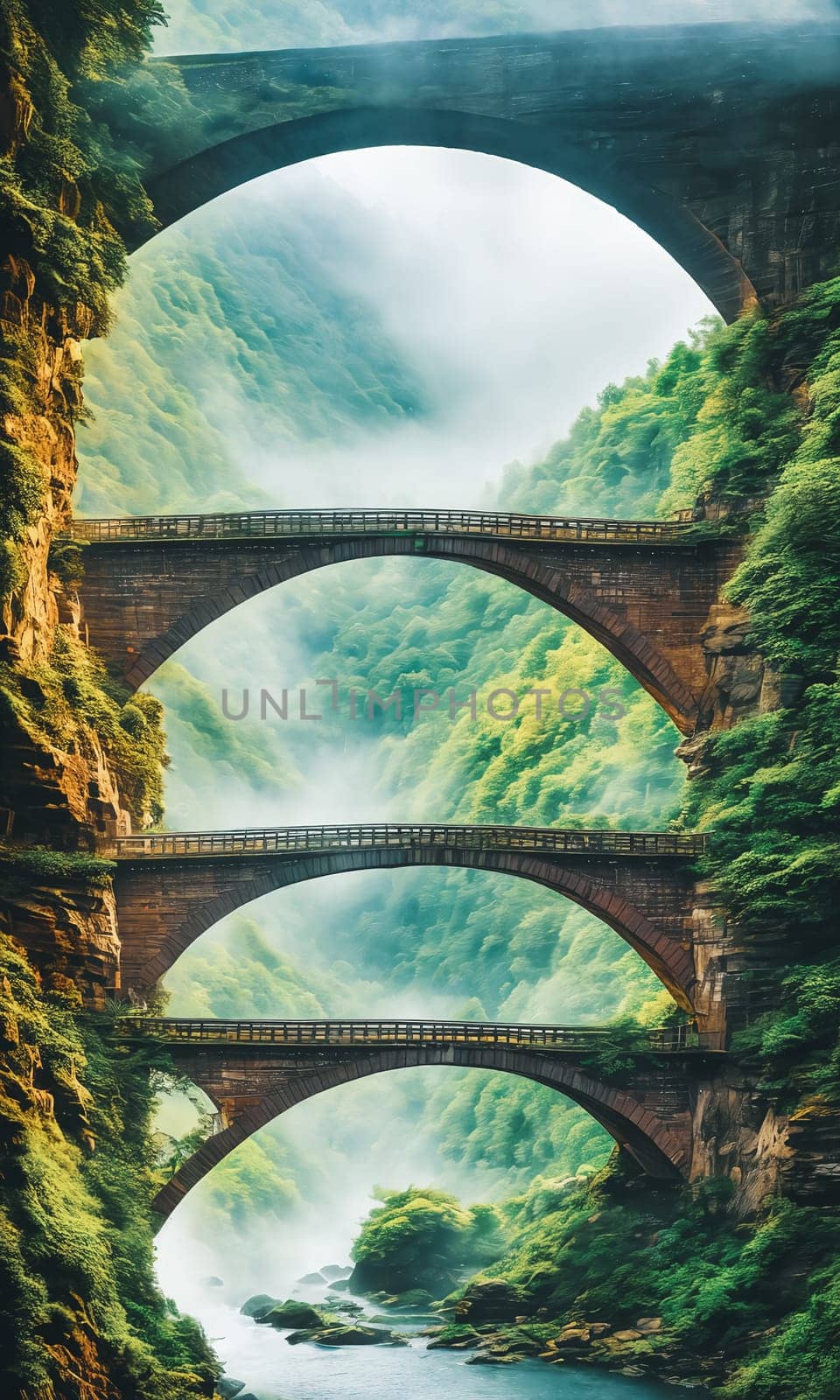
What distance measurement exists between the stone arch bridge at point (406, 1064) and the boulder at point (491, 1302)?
4.91 metres

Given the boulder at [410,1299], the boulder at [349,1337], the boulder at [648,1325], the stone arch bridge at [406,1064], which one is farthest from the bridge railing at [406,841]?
the boulder at [410,1299]

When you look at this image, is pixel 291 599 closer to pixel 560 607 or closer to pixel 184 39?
pixel 184 39

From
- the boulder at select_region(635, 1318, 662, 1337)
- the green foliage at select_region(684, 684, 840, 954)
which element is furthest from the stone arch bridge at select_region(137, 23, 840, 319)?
the boulder at select_region(635, 1318, 662, 1337)

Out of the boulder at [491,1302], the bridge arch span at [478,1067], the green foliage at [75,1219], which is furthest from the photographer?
the boulder at [491,1302]

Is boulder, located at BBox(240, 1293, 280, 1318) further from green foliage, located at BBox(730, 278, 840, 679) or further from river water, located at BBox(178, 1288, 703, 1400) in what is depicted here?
green foliage, located at BBox(730, 278, 840, 679)

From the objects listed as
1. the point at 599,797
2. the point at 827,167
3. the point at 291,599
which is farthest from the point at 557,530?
the point at 291,599

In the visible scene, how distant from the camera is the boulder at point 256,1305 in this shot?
174ft

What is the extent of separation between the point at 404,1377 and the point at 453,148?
29.2 meters

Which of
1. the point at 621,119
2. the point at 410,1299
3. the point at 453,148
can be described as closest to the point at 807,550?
the point at 621,119

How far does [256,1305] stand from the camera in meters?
54.0

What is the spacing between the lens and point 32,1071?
36250mm

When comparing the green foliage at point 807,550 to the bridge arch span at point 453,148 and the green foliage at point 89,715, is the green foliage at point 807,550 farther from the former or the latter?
the green foliage at point 89,715

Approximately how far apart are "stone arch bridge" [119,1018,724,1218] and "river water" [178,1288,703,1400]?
5.06 meters

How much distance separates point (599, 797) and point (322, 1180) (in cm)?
2036
